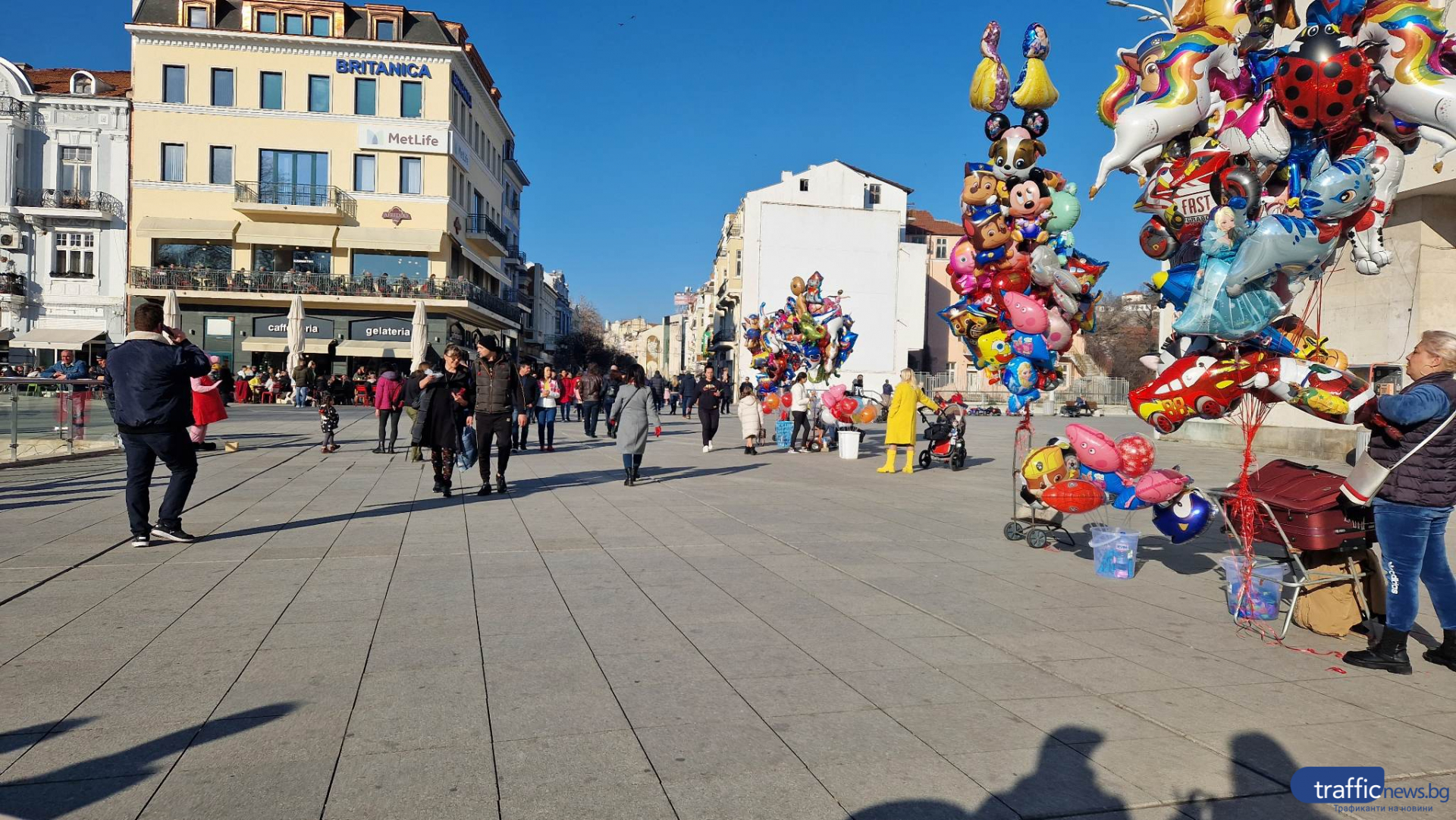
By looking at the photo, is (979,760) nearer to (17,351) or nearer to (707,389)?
(707,389)

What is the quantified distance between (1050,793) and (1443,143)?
17.7 feet

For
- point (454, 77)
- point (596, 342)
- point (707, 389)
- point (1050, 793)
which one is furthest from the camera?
point (596, 342)

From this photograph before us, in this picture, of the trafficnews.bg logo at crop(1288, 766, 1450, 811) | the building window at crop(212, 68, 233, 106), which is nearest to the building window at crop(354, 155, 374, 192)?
the building window at crop(212, 68, 233, 106)

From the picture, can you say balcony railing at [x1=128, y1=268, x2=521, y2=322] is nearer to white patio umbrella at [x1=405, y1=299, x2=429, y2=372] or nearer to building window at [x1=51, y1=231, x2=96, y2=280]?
building window at [x1=51, y1=231, x2=96, y2=280]

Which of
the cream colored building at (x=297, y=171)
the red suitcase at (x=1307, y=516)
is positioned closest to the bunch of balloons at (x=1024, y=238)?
the red suitcase at (x=1307, y=516)

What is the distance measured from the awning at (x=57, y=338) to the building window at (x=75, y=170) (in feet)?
19.8

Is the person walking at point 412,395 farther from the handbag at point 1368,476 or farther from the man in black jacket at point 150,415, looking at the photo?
the handbag at point 1368,476

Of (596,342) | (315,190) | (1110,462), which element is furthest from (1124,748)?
(596,342)

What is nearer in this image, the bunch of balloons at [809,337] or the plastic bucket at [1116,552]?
the plastic bucket at [1116,552]

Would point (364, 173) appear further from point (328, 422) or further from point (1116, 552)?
point (1116, 552)

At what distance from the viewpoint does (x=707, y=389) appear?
18.7m

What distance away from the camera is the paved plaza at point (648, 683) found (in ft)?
10.8

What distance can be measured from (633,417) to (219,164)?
35213mm

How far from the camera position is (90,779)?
3264mm
